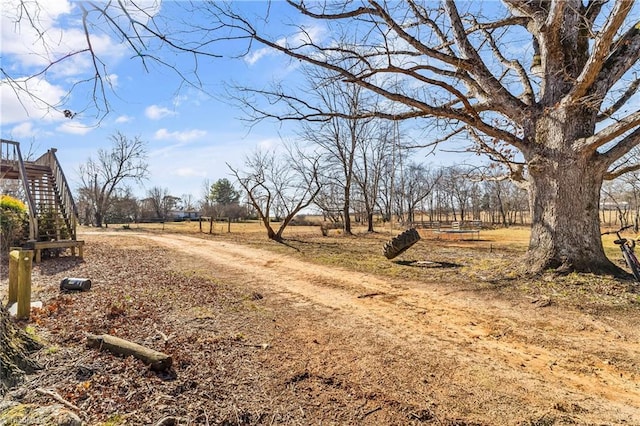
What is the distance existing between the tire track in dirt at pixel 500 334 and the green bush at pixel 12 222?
27.0ft

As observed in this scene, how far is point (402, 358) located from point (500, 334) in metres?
1.50

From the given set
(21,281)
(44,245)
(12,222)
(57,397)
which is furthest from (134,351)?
(12,222)

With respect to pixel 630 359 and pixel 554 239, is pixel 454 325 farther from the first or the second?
pixel 554 239

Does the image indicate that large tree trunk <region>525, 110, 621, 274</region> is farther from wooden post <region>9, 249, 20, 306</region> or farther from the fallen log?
wooden post <region>9, 249, 20, 306</region>

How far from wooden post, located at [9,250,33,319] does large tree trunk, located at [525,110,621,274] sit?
786 centimetres

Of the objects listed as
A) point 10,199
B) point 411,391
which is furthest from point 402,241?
point 10,199

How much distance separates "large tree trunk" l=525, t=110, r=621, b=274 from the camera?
6066mm

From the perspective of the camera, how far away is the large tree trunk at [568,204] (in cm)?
607

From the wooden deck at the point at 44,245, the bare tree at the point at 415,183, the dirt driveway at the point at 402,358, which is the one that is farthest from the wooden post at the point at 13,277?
the bare tree at the point at 415,183

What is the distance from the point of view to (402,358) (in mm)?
3334

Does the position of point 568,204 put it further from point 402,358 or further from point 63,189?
point 63,189

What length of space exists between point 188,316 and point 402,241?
248 inches

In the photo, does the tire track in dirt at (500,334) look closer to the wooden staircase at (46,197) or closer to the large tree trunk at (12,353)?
the large tree trunk at (12,353)

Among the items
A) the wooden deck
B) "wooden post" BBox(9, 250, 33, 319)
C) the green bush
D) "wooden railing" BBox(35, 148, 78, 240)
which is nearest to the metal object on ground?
"wooden post" BBox(9, 250, 33, 319)
